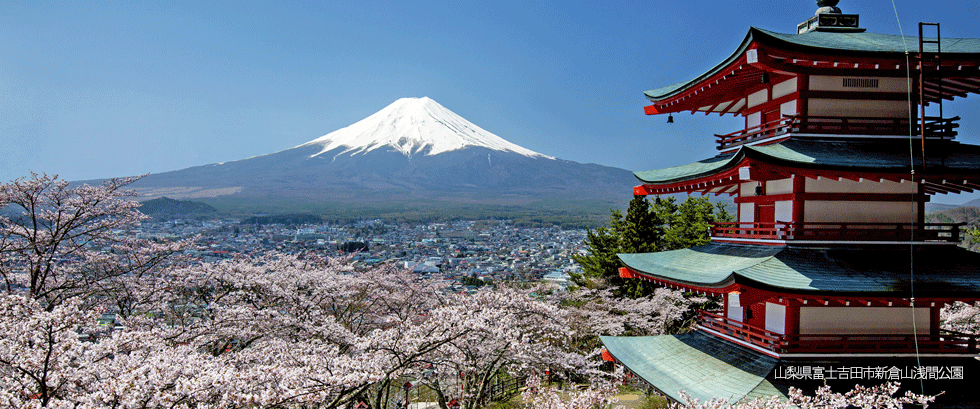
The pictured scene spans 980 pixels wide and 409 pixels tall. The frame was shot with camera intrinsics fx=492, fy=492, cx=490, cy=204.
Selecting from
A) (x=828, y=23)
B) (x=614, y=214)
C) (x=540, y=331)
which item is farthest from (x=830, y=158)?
(x=614, y=214)

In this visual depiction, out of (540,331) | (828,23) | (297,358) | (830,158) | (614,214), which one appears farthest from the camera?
(614,214)

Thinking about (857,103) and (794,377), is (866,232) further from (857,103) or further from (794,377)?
(794,377)

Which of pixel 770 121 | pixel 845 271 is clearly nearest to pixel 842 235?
pixel 845 271

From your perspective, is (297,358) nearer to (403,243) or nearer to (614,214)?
(614,214)

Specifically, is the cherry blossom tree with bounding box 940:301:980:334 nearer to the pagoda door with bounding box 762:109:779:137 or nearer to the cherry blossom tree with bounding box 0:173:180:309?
the pagoda door with bounding box 762:109:779:137

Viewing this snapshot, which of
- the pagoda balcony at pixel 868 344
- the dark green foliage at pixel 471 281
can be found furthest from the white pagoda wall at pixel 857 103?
the dark green foliage at pixel 471 281

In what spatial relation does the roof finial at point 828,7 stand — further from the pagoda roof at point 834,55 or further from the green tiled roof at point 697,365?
the green tiled roof at point 697,365

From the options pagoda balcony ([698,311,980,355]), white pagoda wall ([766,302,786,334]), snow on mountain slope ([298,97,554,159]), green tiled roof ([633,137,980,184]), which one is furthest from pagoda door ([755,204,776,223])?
snow on mountain slope ([298,97,554,159])
